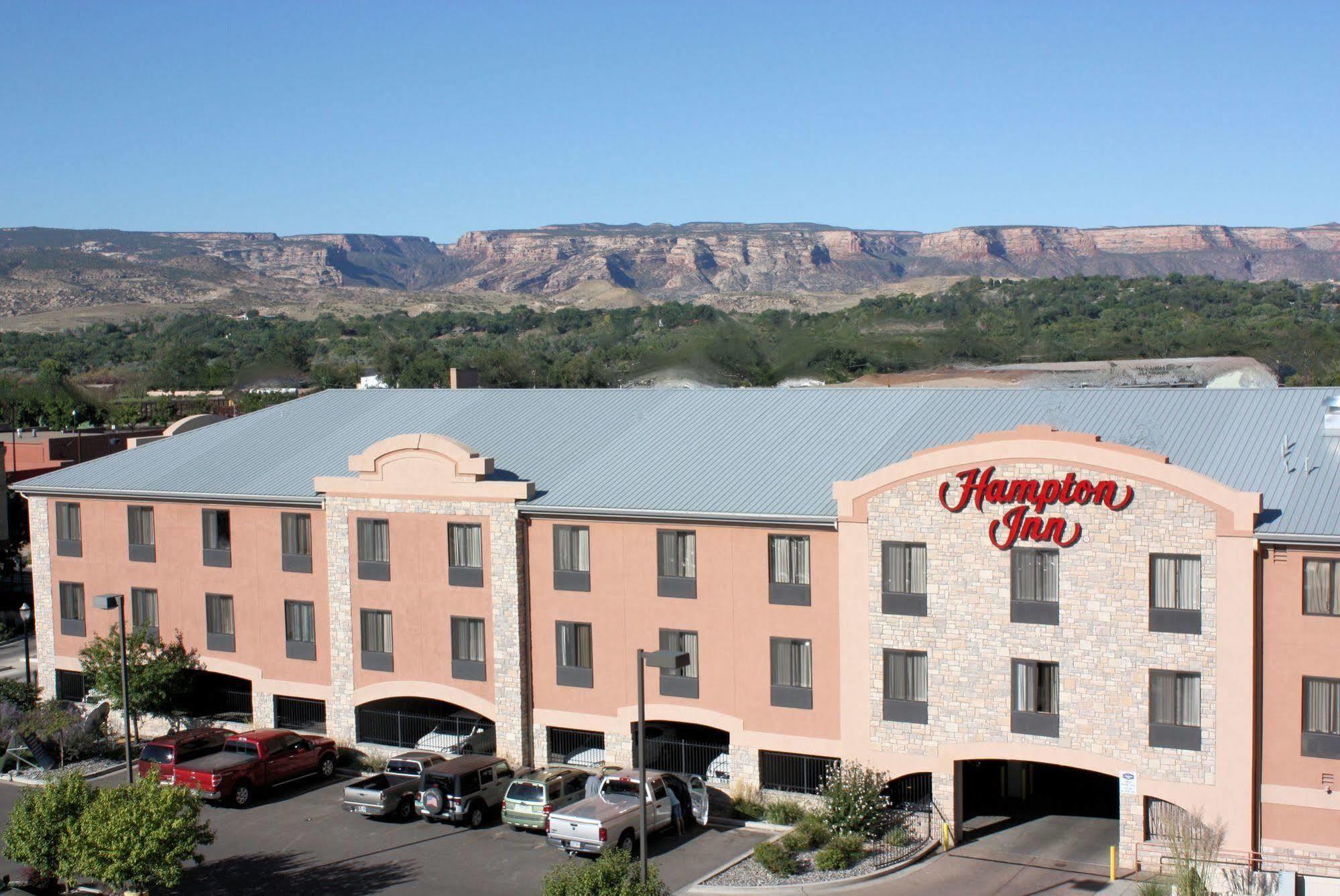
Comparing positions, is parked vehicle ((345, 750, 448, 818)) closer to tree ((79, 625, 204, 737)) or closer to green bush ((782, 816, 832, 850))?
tree ((79, 625, 204, 737))

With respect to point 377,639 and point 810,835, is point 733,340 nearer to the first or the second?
point 377,639

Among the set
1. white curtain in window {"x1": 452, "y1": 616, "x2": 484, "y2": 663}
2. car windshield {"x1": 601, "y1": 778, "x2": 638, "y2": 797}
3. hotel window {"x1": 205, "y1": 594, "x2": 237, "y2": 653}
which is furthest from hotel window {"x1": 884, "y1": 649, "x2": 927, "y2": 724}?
hotel window {"x1": 205, "y1": 594, "x2": 237, "y2": 653}

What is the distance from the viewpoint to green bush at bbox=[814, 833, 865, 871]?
91.6ft

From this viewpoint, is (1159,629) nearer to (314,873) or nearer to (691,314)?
(314,873)

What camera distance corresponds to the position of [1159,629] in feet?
90.8

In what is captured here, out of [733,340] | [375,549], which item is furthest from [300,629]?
[733,340]

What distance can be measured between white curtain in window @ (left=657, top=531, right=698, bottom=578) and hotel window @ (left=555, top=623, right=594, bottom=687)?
2.80 metres

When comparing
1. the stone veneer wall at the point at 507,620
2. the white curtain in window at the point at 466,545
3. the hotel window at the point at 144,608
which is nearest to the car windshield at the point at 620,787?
the stone veneer wall at the point at 507,620

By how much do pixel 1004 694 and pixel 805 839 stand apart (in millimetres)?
5452

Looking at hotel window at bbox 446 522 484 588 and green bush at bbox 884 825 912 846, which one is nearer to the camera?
green bush at bbox 884 825 912 846

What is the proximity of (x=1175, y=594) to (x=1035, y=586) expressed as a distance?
2893 millimetres

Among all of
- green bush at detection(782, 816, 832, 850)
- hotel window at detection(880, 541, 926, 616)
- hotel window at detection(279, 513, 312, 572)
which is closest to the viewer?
green bush at detection(782, 816, 832, 850)

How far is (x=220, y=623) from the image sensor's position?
39688 millimetres

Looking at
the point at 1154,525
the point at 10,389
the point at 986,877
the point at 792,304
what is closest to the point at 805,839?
the point at 986,877
